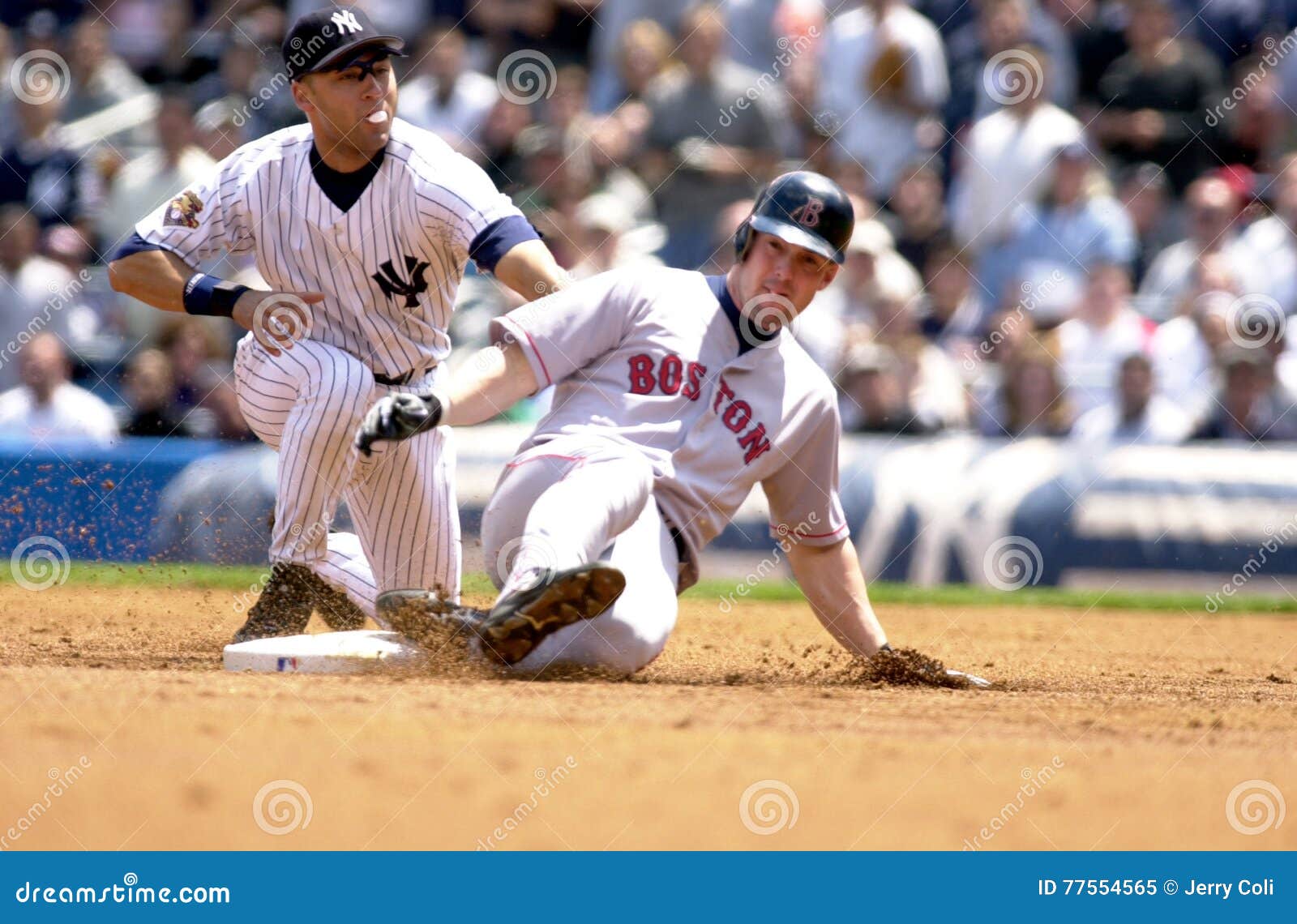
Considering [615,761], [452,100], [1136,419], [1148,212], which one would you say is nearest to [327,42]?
[615,761]

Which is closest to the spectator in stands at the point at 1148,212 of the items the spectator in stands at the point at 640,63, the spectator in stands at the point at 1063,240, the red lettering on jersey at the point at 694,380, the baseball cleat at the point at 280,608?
the spectator in stands at the point at 1063,240

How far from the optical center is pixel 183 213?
4723mm

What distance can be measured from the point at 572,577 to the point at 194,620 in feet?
9.46

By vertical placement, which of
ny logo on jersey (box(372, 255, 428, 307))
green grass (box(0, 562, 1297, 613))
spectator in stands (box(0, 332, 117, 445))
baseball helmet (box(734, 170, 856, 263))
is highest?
baseball helmet (box(734, 170, 856, 263))

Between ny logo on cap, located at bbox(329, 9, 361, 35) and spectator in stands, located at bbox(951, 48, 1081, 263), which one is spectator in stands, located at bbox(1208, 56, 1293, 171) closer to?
spectator in stands, located at bbox(951, 48, 1081, 263)

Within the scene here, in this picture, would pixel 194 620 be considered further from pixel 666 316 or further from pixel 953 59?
pixel 953 59

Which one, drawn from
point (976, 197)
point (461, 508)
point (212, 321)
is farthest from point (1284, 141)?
point (212, 321)

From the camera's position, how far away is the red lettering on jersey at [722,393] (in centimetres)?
442

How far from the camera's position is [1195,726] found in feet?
13.2

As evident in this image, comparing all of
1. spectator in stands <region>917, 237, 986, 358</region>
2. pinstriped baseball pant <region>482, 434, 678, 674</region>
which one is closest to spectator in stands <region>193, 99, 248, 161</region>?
spectator in stands <region>917, 237, 986, 358</region>

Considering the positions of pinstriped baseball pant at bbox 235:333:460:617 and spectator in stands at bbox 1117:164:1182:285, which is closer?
pinstriped baseball pant at bbox 235:333:460:617

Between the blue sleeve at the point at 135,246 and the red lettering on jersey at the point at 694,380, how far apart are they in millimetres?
1580

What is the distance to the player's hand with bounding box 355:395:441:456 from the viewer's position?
3.62 meters

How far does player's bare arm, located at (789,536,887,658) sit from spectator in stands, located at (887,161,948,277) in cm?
544
